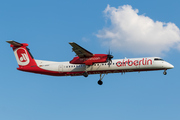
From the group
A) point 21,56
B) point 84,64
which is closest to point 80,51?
point 84,64

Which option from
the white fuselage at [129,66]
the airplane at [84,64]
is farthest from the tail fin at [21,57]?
the white fuselage at [129,66]

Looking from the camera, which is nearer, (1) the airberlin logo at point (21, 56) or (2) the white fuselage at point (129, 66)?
(2) the white fuselage at point (129, 66)

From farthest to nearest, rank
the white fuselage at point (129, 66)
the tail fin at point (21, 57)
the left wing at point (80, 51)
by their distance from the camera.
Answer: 1. the tail fin at point (21, 57)
2. the white fuselage at point (129, 66)
3. the left wing at point (80, 51)

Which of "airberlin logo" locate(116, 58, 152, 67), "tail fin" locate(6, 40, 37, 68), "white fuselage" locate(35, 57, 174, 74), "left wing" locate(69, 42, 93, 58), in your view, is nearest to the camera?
"left wing" locate(69, 42, 93, 58)

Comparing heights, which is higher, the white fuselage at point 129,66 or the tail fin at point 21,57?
the tail fin at point 21,57

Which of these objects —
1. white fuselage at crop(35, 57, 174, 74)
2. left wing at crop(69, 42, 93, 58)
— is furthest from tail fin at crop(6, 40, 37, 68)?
left wing at crop(69, 42, 93, 58)

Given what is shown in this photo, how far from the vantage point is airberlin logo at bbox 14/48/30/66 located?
32.2m

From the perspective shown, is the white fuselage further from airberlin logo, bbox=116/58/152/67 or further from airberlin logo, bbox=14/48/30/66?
airberlin logo, bbox=14/48/30/66

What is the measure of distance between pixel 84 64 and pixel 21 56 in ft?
27.1

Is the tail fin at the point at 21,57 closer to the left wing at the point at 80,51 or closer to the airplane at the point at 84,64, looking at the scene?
the airplane at the point at 84,64

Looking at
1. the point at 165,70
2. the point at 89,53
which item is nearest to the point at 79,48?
the point at 89,53

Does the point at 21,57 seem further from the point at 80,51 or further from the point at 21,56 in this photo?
the point at 80,51

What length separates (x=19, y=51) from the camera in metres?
32.3

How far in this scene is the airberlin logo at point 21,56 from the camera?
106ft
